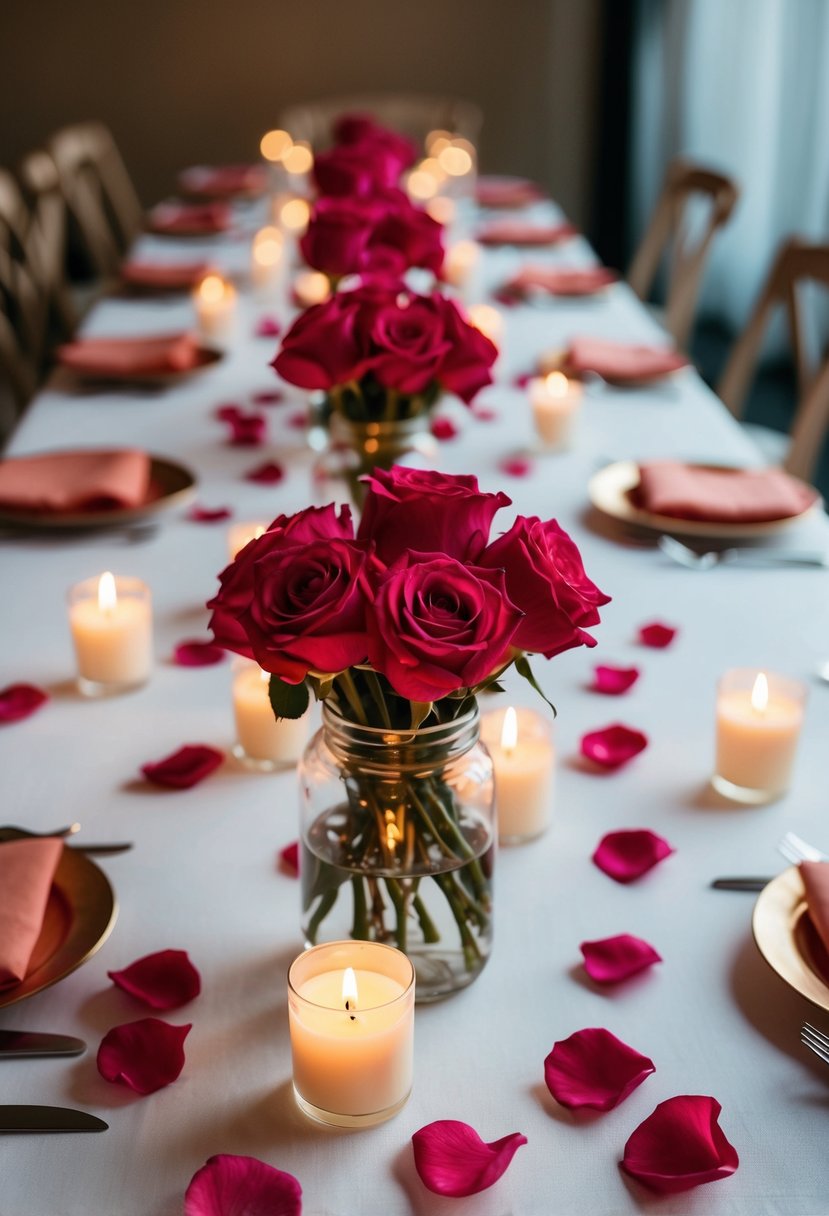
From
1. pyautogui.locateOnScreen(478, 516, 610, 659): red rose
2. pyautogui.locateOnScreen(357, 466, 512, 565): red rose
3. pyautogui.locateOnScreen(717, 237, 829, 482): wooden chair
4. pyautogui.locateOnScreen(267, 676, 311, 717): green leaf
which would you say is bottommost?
pyautogui.locateOnScreen(717, 237, 829, 482): wooden chair

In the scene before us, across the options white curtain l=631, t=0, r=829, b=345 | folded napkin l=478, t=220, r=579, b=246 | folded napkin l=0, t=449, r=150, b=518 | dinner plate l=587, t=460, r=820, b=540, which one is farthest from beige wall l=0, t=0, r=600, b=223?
dinner plate l=587, t=460, r=820, b=540

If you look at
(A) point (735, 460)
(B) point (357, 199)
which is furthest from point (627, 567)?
(B) point (357, 199)

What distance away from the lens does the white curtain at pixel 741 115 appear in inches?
165

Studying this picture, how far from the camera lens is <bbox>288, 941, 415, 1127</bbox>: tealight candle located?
709mm

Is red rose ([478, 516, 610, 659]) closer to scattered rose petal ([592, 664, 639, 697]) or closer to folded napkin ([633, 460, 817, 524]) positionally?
scattered rose petal ([592, 664, 639, 697])

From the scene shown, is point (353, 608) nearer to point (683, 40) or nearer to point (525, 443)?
point (525, 443)

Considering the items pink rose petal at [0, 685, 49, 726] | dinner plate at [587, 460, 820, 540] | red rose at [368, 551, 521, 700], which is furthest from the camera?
dinner plate at [587, 460, 820, 540]

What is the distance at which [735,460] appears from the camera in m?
1.78

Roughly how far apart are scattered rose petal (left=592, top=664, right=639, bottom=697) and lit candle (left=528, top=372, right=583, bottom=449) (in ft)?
2.17

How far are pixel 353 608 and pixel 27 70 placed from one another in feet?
17.8

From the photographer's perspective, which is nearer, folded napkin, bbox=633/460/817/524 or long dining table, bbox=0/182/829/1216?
long dining table, bbox=0/182/829/1216

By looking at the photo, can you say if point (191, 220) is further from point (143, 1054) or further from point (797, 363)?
point (143, 1054)

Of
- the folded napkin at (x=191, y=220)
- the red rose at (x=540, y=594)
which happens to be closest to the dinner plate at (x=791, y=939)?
the red rose at (x=540, y=594)

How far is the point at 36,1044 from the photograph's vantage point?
787 millimetres
